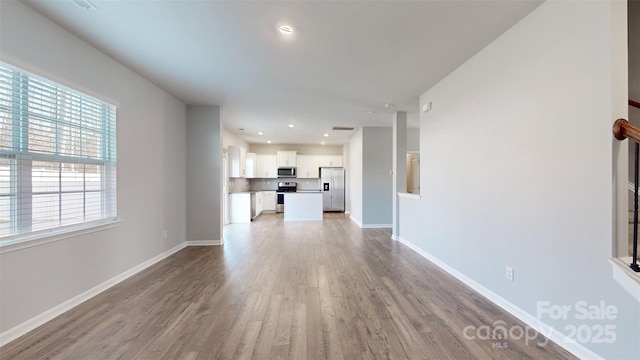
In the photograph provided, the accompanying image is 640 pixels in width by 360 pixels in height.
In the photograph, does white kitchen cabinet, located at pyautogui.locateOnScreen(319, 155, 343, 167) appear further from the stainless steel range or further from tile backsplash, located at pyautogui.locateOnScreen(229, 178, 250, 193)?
tile backsplash, located at pyautogui.locateOnScreen(229, 178, 250, 193)

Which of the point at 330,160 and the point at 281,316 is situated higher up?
the point at 330,160

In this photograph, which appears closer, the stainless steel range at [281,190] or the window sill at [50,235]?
the window sill at [50,235]

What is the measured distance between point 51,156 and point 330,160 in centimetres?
795

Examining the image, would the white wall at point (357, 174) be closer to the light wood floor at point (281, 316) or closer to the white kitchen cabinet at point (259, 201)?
the light wood floor at point (281, 316)

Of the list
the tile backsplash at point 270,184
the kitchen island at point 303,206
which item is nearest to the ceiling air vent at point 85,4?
the kitchen island at point 303,206

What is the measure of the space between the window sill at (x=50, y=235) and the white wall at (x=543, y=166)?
13.6 ft

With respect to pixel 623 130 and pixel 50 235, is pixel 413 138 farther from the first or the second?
pixel 50 235

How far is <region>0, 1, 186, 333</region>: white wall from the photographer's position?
6.45ft

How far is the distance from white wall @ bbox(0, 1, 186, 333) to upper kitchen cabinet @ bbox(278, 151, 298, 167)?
4801 mm

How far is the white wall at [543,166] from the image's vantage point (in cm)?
162

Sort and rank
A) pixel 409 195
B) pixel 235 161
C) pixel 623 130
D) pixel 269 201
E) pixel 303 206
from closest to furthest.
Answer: pixel 623 130 → pixel 409 195 → pixel 235 161 → pixel 303 206 → pixel 269 201

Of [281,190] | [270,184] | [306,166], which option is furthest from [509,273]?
[270,184]

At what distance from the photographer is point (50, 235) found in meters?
2.20

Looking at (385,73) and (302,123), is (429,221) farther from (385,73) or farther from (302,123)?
(302,123)
